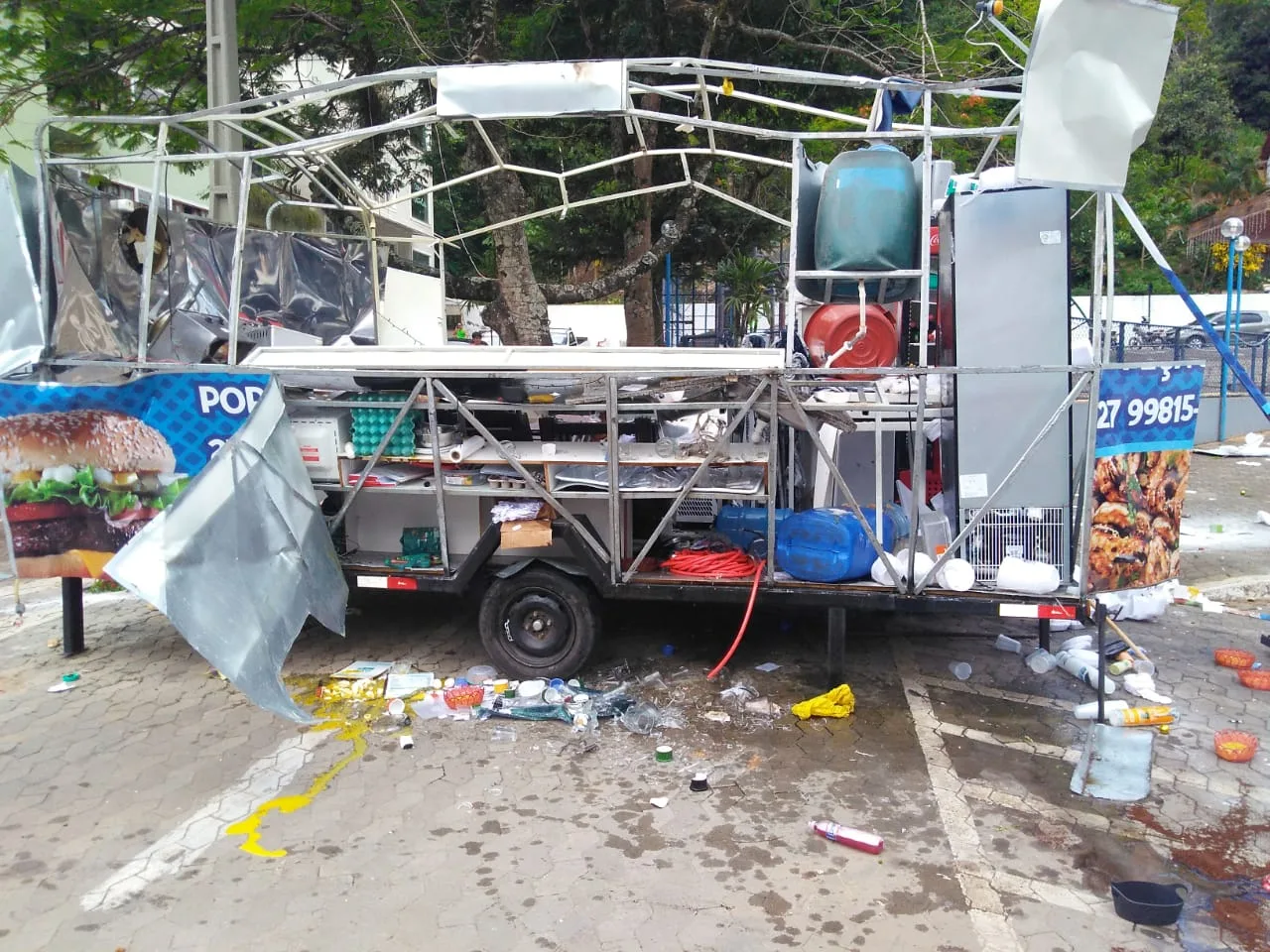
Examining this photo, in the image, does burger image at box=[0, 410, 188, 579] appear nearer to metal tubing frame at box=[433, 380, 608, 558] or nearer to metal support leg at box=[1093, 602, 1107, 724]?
metal tubing frame at box=[433, 380, 608, 558]

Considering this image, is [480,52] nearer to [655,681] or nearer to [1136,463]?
[655,681]

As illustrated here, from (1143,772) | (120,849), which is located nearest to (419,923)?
(120,849)

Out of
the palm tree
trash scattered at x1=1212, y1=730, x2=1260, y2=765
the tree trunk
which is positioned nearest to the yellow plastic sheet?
trash scattered at x1=1212, y1=730, x2=1260, y2=765

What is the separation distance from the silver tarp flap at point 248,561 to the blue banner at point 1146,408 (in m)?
4.01

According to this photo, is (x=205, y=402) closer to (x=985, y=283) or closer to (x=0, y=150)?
(x=985, y=283)

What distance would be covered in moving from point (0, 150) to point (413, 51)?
3971 millimetres

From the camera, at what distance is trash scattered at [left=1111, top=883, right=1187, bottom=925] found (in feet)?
10.4

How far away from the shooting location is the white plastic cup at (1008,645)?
5879mm

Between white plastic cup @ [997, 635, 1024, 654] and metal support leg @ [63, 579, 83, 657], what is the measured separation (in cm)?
587

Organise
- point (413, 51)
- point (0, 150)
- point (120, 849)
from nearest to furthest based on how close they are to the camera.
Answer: point (120, 849)
point (0, 150)
point (413, 51)

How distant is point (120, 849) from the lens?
376 cm

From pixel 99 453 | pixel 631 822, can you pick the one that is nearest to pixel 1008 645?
pixel 631 822

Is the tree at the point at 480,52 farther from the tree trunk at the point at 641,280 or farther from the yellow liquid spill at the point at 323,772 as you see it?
the yellow liquid spill at the point at 323,772

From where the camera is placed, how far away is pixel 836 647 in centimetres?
511
